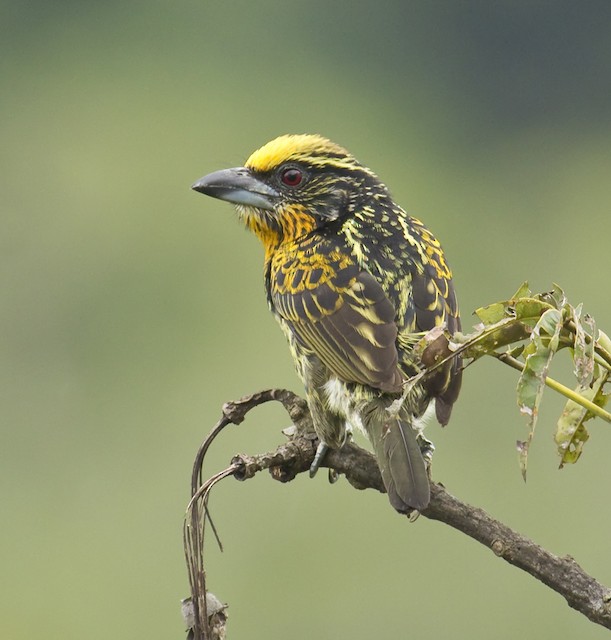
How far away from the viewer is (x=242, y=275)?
12.0 meters

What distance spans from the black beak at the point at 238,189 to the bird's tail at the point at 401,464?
3.22ft

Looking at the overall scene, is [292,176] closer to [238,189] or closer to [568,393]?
[238,189]

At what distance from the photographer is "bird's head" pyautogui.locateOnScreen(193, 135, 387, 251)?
4.32 metres

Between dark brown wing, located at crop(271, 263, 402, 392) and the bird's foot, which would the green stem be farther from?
dark brown wing, located at crop(271, 263, 402, 392)

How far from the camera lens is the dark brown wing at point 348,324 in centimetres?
357

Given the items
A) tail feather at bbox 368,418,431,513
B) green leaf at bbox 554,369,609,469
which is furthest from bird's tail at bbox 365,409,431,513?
green leaf at bbox 554,369,609,469

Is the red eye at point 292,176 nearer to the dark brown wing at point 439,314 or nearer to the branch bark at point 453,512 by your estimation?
the dark brown wing at point 439,314

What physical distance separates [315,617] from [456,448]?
1.61 metres

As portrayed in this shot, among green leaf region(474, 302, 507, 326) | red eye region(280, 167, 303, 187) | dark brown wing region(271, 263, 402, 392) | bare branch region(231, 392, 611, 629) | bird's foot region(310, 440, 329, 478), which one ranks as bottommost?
bare branch region(231, 392, 611, 629)

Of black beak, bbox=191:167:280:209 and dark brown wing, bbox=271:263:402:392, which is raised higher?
black beak, bbox=191:167:280:209

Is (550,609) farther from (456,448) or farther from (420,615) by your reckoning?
(456,448)

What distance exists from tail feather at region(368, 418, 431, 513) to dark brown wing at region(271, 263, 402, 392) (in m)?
0.11

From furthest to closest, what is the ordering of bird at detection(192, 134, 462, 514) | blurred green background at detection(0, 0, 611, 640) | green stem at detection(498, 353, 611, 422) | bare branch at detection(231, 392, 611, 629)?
blurred green background at detection(0, 0, 611, 640)
bird at detection(192, 134, 462, 514)
bare branch at detection(231, 392, 611, 629)
green stem at detection(498, 353, 611, 422)

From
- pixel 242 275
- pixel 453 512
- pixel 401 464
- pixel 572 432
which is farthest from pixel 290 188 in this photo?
pixel 242 275
